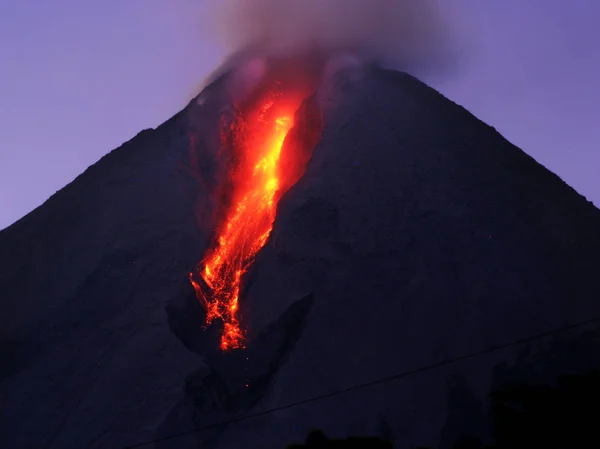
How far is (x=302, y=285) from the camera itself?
782 inches

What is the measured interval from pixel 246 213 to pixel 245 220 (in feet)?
1.57

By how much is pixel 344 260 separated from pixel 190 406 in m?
6.56

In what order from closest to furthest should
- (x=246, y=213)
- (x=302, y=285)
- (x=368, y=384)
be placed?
(x=368, y=384), (x=302, y=285), (x=246, y=213)

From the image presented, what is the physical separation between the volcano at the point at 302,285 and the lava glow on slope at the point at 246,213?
0.40ft

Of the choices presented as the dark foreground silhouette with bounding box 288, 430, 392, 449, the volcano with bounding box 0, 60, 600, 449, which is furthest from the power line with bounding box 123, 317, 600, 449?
the dark foreground silhouette with bounding box 288, 430, 392, 449

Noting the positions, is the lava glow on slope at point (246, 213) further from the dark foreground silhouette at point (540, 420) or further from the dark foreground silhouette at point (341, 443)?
the dark foreground silhouette at point (540, 420)

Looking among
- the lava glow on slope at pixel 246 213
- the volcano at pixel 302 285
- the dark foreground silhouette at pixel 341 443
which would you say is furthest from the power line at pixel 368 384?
the lava glow on slope at pixel 246 213

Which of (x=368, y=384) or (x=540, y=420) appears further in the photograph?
(x=368, y=384)

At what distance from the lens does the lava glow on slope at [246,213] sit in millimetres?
21359

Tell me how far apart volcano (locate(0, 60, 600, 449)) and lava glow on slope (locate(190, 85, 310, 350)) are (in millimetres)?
122

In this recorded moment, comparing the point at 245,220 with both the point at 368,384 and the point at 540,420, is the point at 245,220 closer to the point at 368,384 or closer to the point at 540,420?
the point at 368,384

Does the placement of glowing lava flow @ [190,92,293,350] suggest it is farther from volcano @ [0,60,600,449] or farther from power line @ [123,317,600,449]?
power line @ [123,317,600,449]

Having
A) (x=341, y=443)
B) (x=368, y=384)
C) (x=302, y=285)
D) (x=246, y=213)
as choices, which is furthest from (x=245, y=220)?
(x=341, y=443)

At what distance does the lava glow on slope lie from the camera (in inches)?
841
